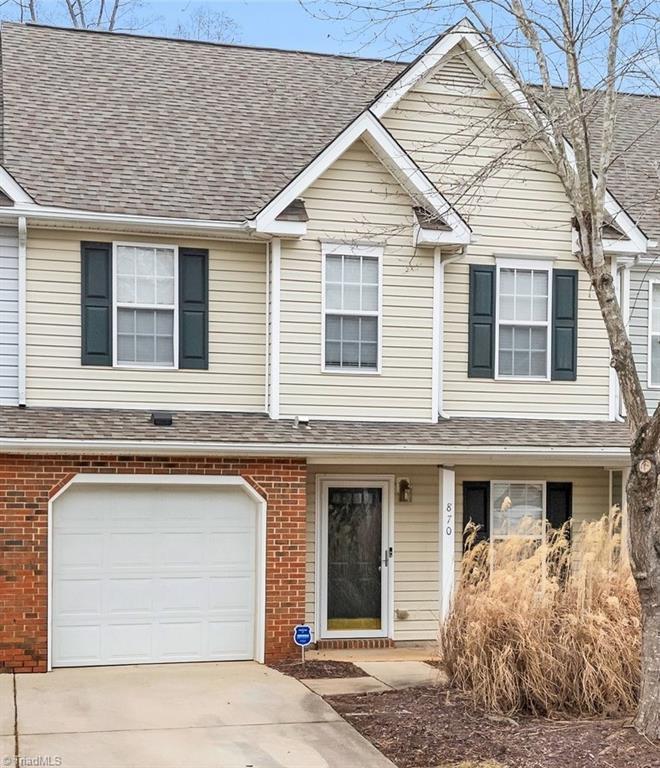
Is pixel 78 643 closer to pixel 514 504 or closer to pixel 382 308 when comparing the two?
pixel 382 308

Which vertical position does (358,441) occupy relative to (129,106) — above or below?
below

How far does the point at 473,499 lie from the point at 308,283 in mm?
3864

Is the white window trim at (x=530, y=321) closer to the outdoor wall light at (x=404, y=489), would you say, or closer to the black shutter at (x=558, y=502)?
the black shutter at (x=558, y=502)

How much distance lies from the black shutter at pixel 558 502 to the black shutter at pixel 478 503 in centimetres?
89

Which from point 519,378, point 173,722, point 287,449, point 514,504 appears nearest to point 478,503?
point 514,504

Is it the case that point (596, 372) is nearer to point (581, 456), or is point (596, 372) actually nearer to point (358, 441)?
point (581, 456)

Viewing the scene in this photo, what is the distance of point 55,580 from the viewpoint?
12.6 metres

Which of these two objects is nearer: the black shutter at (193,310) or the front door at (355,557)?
the black shutter at (193,310)

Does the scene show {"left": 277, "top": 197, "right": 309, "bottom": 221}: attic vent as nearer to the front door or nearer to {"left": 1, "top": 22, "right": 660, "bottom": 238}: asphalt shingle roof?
{"left": 1, "top": 22, "right": 660, "bottom": 238}: asphalt shingle roof

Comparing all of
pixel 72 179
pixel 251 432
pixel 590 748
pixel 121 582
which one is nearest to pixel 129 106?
pixel 72 179

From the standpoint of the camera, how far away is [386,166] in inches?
559

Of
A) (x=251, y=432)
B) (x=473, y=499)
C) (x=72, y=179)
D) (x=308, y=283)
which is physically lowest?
(x=473, y=499)

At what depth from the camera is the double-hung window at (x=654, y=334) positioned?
15.5 m

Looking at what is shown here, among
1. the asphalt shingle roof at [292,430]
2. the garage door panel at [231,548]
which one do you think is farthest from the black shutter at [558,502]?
the garage door panel at [231,548]
